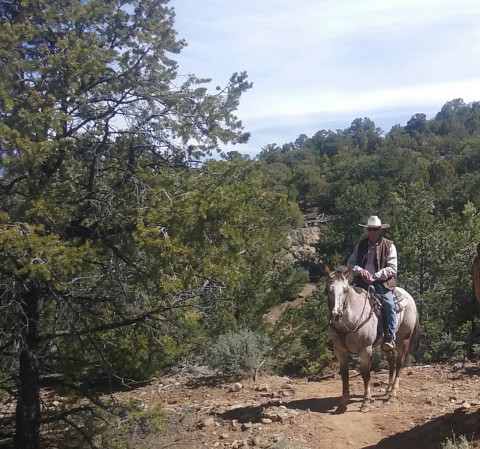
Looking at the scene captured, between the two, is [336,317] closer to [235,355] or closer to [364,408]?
[364,408]

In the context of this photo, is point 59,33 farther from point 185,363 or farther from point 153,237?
point 185,363

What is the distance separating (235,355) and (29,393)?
13.7ft

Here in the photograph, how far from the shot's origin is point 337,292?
297 inches

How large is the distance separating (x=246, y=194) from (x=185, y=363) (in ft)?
18.1

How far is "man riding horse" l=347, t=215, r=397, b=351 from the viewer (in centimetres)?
808

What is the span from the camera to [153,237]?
6.27m

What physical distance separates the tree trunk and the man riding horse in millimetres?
4310

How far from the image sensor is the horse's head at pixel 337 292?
7.44 metres

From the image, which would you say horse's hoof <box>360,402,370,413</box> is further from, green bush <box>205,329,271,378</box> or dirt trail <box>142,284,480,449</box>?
green bush <box>205,329,271,378</box>

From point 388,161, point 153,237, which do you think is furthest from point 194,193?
point 388,161

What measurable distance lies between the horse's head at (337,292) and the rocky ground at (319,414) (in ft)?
4.58

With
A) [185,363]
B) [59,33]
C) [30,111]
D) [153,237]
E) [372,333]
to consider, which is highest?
[59,33]

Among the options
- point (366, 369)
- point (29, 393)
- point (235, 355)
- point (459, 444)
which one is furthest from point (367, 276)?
point (29, 393)

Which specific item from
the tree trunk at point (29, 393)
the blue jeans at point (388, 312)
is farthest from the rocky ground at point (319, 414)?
the tree trunk at point (29, 393)
